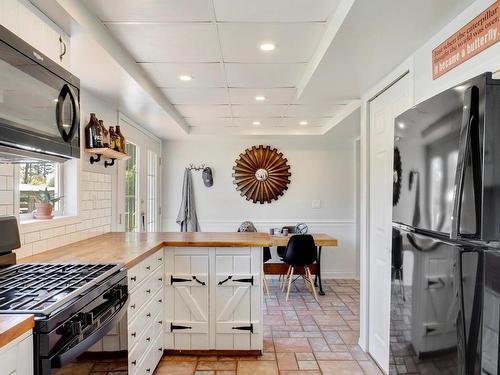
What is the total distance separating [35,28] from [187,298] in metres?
2.01

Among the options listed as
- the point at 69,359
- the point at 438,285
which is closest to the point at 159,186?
the point at 69,359

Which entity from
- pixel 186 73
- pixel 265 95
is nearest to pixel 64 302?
pixel 186 73

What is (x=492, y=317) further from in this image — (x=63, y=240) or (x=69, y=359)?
(x=63, y=240)

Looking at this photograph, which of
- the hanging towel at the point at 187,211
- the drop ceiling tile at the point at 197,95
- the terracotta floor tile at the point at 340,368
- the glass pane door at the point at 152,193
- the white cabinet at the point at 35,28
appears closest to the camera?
the white cabinet at the point at 35,28

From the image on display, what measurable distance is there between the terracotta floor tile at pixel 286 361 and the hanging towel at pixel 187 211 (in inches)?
112

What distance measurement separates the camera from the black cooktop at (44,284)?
113 cm

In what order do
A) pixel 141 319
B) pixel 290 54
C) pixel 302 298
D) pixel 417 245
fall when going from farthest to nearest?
pixel 302 298 < pixel 290 54 < pixel 141 319 < pixel 417 245

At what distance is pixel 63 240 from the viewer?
239 cm

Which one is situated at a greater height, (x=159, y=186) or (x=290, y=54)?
(x=290, y=54)

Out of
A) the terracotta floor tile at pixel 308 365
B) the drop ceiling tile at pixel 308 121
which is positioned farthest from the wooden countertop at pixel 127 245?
the drop ceiling tile at pixel 308 121

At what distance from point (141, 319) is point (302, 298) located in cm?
261

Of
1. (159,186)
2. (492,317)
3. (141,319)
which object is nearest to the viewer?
(492,317)

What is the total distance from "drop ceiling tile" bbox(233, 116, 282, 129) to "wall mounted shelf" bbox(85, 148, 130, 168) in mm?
1640

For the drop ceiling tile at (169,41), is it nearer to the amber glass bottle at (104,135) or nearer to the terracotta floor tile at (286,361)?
the amber glass bottle at (104,135)
